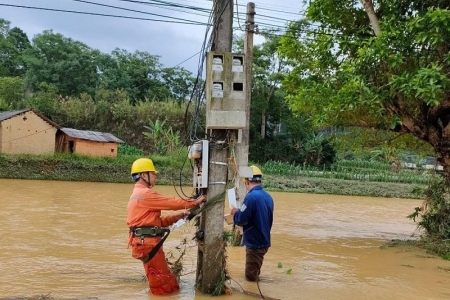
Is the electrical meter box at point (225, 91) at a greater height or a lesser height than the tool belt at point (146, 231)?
greater

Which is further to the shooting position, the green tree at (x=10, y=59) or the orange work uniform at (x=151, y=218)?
the green tree at (x=10, y=59)

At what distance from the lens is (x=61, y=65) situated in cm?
4578

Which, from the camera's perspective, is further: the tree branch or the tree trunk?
the tree trunk

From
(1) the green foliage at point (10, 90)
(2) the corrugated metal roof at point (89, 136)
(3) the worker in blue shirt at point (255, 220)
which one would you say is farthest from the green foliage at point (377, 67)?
(1) the green foliage at point (10, 90)

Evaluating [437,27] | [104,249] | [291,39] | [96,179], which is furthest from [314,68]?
[96,179]

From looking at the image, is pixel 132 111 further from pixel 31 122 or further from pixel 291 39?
pixel 291 39

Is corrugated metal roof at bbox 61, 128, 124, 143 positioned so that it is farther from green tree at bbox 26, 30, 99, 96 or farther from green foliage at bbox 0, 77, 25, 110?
green tree at bbox 26, 30, 99, 96

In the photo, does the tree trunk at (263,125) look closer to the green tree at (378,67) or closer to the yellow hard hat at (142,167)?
the green tree at (378,67)

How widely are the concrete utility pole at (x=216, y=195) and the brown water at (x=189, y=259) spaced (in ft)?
0.95

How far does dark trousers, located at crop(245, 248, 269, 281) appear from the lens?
7.36m

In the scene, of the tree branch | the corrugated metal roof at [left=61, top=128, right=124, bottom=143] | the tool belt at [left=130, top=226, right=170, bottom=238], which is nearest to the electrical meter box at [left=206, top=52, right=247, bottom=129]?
the tool belt at [left=130, top=226, right=170, bottom=238]

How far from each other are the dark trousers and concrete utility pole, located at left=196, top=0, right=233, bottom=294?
0.91 meters

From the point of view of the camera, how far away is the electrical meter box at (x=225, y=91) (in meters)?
6.45

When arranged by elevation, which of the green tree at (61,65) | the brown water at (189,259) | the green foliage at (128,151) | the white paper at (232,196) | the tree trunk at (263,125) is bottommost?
the brown water at (189,259)
